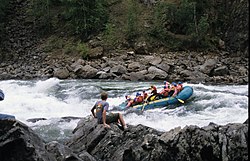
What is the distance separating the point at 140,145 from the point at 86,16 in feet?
92.8

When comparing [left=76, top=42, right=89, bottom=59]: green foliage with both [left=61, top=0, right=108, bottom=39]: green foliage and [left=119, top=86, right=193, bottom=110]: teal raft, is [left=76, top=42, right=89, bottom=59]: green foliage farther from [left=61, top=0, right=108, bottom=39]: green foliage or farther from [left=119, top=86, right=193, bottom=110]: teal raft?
[left=119, top=86, right=193, bottom=110]: teal raft

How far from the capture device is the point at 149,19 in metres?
34.2

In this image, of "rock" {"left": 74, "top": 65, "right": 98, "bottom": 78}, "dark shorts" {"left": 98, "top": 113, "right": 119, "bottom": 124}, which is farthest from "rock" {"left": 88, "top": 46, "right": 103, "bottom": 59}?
"dark shorts" {"left": 98, "top": 113, "right": 119, "bottom": 124}

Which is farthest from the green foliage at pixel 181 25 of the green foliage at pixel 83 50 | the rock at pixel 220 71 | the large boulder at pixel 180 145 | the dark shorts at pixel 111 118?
the large boulder at pixel 180 145

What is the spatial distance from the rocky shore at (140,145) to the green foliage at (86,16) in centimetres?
2621

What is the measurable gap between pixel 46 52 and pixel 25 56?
193 cm

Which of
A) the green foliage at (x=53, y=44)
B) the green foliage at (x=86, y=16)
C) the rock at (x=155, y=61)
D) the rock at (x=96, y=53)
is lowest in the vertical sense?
the rock at (x=155, y=61)

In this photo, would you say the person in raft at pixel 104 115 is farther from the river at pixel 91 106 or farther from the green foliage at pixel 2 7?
the green foliage at pixel 2 7

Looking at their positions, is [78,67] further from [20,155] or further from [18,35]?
[20,155]

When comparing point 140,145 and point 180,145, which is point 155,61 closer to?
point 140,145

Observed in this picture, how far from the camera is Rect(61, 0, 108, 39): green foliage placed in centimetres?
3372

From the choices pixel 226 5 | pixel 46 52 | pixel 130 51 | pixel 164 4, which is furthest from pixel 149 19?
pixel 46 52

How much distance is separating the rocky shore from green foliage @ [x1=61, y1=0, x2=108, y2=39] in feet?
86.0

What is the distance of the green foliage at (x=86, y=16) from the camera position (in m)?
33.7
